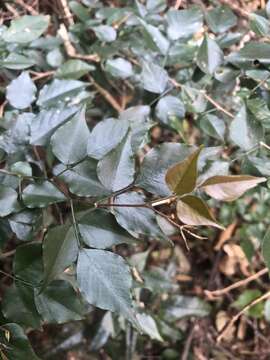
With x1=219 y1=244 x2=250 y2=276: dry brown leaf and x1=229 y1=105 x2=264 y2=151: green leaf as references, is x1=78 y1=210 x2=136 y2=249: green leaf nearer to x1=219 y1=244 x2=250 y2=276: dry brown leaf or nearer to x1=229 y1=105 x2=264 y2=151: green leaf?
x1=229 y1=105 x2=264 y2=151: green leaf

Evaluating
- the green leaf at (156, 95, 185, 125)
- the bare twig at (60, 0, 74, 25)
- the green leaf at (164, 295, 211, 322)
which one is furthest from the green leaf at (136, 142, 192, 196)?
the green leaf at (164, 295, 211, 322)

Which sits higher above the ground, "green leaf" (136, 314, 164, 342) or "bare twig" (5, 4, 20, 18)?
"bare twig" (5, 4, 20, 18)

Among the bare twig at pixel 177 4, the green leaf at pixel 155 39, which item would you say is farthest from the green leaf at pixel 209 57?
the bare twig at pixel 177 4

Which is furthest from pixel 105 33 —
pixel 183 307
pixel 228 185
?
pixel 183 307

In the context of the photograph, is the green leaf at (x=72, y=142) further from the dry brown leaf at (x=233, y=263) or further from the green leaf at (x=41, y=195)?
the dry brown leaf at (x=233, y=263)

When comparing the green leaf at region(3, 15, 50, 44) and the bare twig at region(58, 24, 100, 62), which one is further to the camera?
the bare twig at region(58, 24, 100, 62)

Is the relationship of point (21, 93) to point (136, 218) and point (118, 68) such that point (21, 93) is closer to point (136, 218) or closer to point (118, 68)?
point (118, 68)

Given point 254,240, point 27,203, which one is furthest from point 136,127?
point 254,240

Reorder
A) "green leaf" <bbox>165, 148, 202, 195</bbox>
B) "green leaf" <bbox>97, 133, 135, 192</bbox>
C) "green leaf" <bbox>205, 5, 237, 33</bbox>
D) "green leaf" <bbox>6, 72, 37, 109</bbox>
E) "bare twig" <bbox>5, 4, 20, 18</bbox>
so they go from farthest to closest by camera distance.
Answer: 1. "bare twig" <bbox>5, 4, 20, 18</bbox>
2. "green leaf" <bbox>205, 5, 237, 33</bbox>
3. "green leaf" <bbox>6, 72, 37, 109</bbox>
4. "green leaf" <bbox>97, 133, 135, 192</bbox>
5. "green leaf" <bbox>165, 148, 202, 195</bbox>
